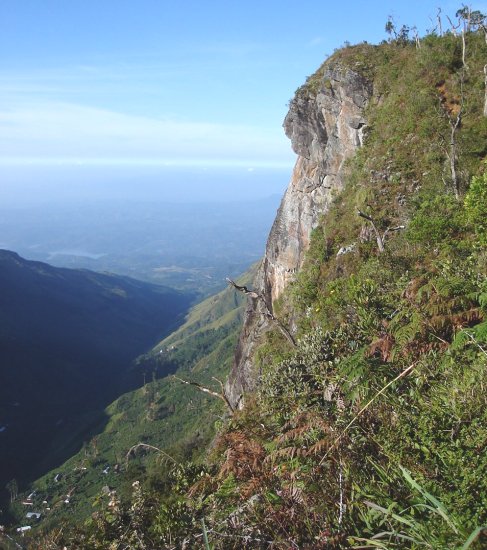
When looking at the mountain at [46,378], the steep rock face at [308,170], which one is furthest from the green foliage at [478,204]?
the mountain at [46,378]

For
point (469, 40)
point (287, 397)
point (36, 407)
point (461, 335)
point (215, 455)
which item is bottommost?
point (36, 407)

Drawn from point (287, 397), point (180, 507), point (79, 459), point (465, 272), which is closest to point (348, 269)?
point (465, 272)

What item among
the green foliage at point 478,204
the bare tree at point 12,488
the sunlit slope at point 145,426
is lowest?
the bare tree at point 12,488

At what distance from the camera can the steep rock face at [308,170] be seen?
29.3m

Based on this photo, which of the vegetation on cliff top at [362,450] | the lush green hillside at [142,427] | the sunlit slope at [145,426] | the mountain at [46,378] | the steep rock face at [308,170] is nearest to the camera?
the vegetation on cliff top at [362,450]

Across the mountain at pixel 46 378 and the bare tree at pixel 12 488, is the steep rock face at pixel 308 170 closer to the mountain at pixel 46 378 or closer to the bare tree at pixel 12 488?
the bare tree at pixel 12 488

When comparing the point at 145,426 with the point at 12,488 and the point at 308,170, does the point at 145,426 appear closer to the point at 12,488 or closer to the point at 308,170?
the point at 12,488

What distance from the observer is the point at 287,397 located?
16.3 feet

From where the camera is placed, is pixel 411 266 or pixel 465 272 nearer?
pixel 465 272

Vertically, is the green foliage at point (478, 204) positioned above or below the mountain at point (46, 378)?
above

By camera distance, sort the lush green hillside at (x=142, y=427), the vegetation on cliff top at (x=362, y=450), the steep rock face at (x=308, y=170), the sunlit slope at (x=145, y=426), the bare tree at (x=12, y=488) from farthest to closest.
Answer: the bare tree at (x=12, y=488), the sunlit slope at (x=145, y=426), the lush green hillside at (x=142, y=427), the steep rock face at (x=308, y=170), the vegetation on cliff top at (x=362, y=450)

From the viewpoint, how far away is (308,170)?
116 ft

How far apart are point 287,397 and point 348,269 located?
13248 mm

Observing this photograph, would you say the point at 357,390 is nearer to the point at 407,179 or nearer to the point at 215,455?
the point at 215,455
